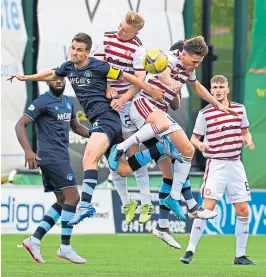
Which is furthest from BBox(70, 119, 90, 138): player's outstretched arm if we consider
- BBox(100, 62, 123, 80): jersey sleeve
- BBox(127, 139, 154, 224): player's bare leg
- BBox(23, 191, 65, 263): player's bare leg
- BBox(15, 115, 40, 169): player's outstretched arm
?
BBox(100, 62, 123, 80): jersey sleeve

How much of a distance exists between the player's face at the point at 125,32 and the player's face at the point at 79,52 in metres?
0.42

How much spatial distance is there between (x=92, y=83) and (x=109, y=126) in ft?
1.68

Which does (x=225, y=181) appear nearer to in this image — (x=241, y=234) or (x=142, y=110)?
(x=241, y=234)

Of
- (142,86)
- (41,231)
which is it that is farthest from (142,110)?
(41,231)

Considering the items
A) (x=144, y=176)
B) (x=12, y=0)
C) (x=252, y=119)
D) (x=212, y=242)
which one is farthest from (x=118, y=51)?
(x=252, y=119)

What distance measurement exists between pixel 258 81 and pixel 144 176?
10.5 m

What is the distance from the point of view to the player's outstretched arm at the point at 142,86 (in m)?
14.1

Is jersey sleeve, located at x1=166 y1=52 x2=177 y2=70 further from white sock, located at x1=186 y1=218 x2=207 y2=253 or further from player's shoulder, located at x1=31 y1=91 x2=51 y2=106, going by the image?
white sock, located at x1=186 y1=218 x2=207 y2=253

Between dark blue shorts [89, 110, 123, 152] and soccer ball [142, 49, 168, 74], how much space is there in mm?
722

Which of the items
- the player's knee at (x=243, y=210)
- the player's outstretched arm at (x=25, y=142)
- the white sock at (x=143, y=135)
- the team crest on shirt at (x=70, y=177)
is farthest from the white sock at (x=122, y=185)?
the player's knee at (x=243, y=210)

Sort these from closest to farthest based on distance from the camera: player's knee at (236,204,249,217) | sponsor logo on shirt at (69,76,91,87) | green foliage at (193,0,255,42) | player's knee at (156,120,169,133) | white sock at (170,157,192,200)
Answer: sponsor logo on shirt at (69,76,91,87) < player's knee at (156,120,169,133) < white sock at (170,157,192,200) < player's knee at (236,204,249,217) < green foliage at (193,0,255,42)

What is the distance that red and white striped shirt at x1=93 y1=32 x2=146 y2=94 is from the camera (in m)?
14.4

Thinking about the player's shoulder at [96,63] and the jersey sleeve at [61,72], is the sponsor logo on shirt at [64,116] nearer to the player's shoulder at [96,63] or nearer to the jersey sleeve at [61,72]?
the jersey sleeve at [61,72]

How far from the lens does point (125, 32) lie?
14336 mm
